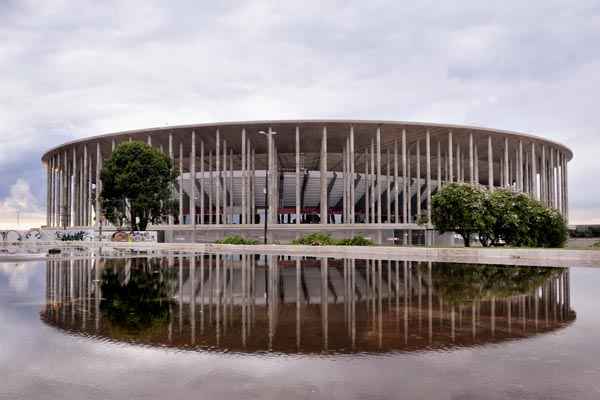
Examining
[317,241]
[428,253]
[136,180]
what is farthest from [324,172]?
[428,253]

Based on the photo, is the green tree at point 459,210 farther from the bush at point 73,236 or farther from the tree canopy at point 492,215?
the bush at point 73,236

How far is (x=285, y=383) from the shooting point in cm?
560

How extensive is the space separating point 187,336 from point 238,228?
166ft

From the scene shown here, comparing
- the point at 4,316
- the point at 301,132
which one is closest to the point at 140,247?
the point at 301,132

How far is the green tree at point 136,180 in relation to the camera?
2021 inches

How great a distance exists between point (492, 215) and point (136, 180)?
111 feet

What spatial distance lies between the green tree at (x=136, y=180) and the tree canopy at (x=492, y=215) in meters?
29.2

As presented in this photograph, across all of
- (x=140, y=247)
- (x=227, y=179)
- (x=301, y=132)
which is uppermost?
(x=301, y=132)

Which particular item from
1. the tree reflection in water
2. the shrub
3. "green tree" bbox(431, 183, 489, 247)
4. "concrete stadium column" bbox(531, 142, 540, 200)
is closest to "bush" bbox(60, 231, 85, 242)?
the shrub

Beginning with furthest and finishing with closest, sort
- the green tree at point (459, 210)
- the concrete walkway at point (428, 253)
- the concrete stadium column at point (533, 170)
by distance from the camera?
the concrete stadium column at point (533, 170)
the green tree at point (459, 210)
the concrete walkway at point (428, 253)

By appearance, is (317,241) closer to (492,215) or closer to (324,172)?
(492,215)

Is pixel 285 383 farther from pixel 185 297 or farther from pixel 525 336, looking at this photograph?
pixel 185 297

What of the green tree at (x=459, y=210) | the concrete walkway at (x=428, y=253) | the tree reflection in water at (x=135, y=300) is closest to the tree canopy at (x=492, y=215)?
the green tree at (x=459, y=210)

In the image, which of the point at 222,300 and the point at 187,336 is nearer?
the point at 187,336
